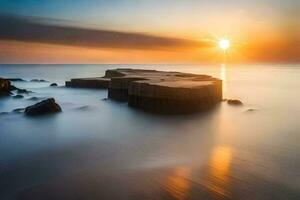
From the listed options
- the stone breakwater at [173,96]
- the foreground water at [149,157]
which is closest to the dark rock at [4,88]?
the foreground water at [149,157]

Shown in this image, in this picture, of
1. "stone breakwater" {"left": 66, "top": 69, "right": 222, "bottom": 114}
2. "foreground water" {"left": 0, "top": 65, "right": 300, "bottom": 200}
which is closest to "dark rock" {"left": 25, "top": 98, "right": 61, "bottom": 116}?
"foreground water" {"left": 0, "top": 65, "right": 300, "bottom": 200}

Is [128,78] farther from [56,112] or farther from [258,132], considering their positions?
[258,132]

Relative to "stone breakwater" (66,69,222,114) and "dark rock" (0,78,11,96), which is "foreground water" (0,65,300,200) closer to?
"stone breakwater" (66,69,222,114)

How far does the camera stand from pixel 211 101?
2209 cm

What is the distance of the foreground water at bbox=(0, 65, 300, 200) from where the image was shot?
7.64m

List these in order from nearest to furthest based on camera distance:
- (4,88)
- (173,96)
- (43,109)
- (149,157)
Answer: (149,157)
(43,109)
(173,96)
(4,88)

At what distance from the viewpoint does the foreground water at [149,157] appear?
7641 mm

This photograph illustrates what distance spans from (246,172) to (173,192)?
2.72 metres

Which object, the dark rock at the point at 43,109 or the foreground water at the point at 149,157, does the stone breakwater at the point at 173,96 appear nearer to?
the foreground water at the point at 149,157

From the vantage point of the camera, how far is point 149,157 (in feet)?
36.0

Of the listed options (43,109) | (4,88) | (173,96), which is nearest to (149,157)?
(173,96)

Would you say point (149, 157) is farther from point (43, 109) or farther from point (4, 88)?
point (4, 88)

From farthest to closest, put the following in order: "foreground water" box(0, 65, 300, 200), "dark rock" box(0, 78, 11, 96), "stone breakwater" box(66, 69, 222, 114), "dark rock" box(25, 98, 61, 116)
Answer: "dark rock" box(0, 78, 11, 96) < "stone breakwater" box(66, 69, 222, 114) < "dark rock" box(25, 98, 61, 116) < "foreground water" box(0, 65, 300, 200)

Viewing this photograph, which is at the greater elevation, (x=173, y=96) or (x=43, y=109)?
(x=173, y=96)
